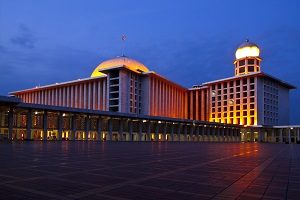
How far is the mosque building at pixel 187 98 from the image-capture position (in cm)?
9144

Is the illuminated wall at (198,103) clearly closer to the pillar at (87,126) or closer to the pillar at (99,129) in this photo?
the pillar at (99,129)

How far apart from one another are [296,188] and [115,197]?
4.55m


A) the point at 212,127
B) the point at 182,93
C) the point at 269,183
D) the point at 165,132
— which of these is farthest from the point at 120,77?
the point at 269,183

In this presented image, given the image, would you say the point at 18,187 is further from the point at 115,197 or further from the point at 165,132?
the point at 165,132

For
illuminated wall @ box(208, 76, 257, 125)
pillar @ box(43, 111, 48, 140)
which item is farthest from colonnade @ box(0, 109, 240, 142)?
illuminated wall @ box(208, 76, 257, 125)

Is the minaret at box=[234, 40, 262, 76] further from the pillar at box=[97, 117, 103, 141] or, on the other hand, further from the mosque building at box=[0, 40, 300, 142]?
the pillar at box=[97, 117, 103, 141]

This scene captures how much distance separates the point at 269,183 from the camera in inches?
341

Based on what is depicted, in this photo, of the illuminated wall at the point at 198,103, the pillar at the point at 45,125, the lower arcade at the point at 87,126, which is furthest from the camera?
the illuminated wall at the point at 198,103

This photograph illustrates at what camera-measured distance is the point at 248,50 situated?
120438 mm

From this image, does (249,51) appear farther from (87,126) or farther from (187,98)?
(87,126)

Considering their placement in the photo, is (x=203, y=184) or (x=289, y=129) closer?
(x=203, y=184)

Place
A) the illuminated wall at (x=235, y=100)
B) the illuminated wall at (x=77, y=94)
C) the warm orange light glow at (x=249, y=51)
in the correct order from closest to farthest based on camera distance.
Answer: the illuminated wall at (x=77, y=94) < the illuminated wall at (x=235, y=100) < the warm orange light glow at (x=249, y=51)

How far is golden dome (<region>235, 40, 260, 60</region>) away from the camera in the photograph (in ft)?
394

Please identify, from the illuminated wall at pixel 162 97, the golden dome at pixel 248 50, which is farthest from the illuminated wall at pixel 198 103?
the golden dome at pixel 248 50
